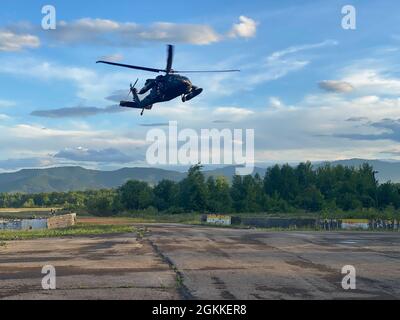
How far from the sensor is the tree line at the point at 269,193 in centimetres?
10231

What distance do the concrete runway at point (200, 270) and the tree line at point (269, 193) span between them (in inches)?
2776

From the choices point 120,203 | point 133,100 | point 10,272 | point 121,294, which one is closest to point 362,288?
point 121,294

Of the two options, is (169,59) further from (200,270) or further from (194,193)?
(194,193)

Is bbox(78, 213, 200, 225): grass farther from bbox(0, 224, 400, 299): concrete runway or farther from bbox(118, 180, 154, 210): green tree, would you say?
bbox(0, 224, 400, 299): concrete runway

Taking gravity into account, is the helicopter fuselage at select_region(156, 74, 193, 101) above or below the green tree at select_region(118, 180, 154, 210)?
above

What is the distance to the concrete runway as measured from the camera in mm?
15875

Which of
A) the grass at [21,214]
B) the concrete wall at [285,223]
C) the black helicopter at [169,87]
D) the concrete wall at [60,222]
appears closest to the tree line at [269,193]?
the grass at [21,214]

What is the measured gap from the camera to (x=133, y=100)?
37500mm

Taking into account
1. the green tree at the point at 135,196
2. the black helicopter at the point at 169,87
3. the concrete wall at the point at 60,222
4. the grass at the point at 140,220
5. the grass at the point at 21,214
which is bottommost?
the grass at the point at 140,220

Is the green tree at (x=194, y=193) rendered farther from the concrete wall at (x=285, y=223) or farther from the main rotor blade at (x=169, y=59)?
the main rotor blade at (x=169, y=59)

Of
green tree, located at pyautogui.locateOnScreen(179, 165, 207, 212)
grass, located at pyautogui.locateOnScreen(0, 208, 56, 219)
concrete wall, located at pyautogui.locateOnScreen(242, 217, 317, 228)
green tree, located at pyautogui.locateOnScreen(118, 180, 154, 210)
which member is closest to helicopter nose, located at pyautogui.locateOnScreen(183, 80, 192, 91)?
concrete wall, located at pyautogui.locateOnScreen(242, 217, 317, 228)

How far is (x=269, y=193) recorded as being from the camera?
4724 inches

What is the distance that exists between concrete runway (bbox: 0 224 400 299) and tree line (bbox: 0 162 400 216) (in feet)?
231
